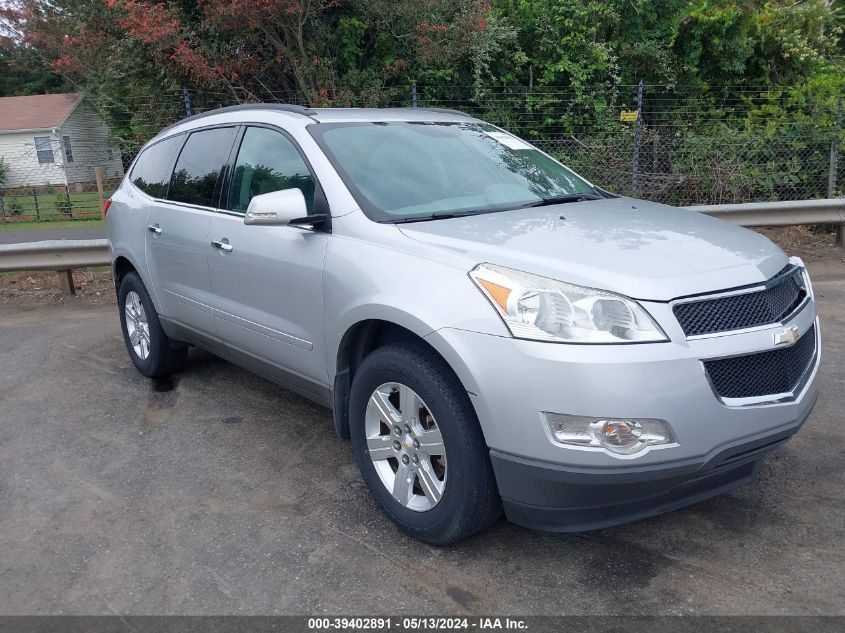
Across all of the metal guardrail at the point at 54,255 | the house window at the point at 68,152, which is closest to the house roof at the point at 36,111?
the house window at the point at 68,152

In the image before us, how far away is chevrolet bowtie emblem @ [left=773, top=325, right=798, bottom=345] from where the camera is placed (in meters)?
2.80

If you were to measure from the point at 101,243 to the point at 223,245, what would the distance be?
444 cm

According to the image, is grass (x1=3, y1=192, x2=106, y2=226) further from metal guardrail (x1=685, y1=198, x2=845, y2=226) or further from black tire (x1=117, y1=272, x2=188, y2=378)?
metal guardrail (x1=685, y1=198, x2=845, y2=226)

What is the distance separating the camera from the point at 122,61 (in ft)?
40.1

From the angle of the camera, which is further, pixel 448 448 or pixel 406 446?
pixel 406 446

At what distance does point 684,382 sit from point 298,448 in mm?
2382

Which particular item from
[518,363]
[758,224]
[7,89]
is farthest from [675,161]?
[7,89]

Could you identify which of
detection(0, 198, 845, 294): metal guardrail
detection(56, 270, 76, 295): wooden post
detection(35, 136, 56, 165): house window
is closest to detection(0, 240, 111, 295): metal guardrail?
detection(0, 198, 845, 294): metal guardrail

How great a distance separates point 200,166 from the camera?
4.73 m

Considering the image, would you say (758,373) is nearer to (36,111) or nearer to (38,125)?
(38,125)

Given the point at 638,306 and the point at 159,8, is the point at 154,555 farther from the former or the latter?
the point at 159,8

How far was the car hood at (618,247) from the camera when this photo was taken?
2.73 meters

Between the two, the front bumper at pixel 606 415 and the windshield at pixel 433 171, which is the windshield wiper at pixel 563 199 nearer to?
the windshield at pixel 433 171

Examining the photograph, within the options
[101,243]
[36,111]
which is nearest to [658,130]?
[101,243]
